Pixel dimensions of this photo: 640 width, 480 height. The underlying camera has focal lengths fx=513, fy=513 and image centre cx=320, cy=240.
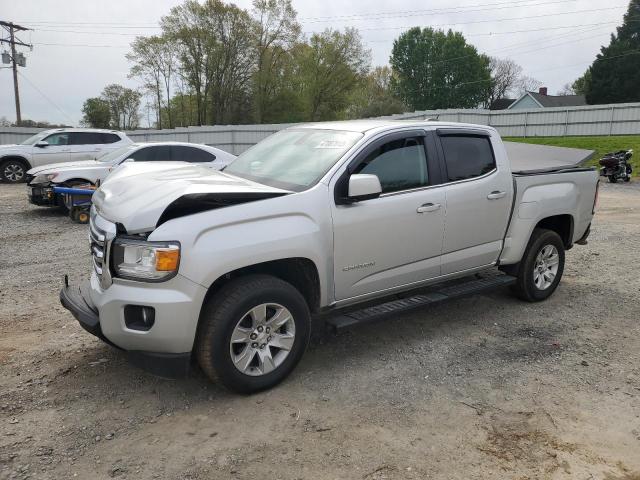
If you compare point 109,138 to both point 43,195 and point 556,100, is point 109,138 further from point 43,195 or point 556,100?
point 556,100

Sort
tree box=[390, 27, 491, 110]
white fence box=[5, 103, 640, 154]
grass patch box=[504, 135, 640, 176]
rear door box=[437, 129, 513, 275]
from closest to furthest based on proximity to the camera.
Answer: rear door box=[437, 129, 513, 275] → grass patch box=[504, 135, 640, 176] → white fence box=[5, 103, 640, 154] → tree box=[390, 27, 491, 110]

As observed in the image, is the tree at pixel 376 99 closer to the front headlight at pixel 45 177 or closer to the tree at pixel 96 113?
the tree at pixel 96 113

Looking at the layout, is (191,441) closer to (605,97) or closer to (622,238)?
(622,238)

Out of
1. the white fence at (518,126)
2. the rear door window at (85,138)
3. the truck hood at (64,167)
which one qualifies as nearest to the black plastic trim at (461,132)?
the truck hood at (64,167)

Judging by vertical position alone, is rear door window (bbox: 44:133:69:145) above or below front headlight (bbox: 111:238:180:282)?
above

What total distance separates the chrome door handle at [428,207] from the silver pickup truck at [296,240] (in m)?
0.01

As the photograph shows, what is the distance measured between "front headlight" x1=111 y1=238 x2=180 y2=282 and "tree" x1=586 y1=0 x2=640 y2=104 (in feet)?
165

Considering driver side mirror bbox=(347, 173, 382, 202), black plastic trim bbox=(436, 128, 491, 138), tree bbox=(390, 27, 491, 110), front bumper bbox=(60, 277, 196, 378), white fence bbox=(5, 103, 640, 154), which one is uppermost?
tree bbox=(390, 27, 491, 110)

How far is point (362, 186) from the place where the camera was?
12.4 ft

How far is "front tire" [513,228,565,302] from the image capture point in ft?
17.8

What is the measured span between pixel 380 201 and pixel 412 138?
76cm

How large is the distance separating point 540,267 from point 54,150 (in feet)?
50.7

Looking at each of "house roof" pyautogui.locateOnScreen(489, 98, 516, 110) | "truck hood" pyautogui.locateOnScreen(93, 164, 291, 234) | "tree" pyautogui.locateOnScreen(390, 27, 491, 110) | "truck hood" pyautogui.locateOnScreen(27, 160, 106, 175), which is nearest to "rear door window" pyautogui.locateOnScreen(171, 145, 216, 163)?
"truck hood" pyautogui.locateOnScreen(27, 160, 106, 175)

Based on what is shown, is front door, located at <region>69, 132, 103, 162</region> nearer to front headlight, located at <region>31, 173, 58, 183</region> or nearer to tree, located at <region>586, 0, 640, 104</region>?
front headlight, located at <region>31, 173, 58, 183</region>
